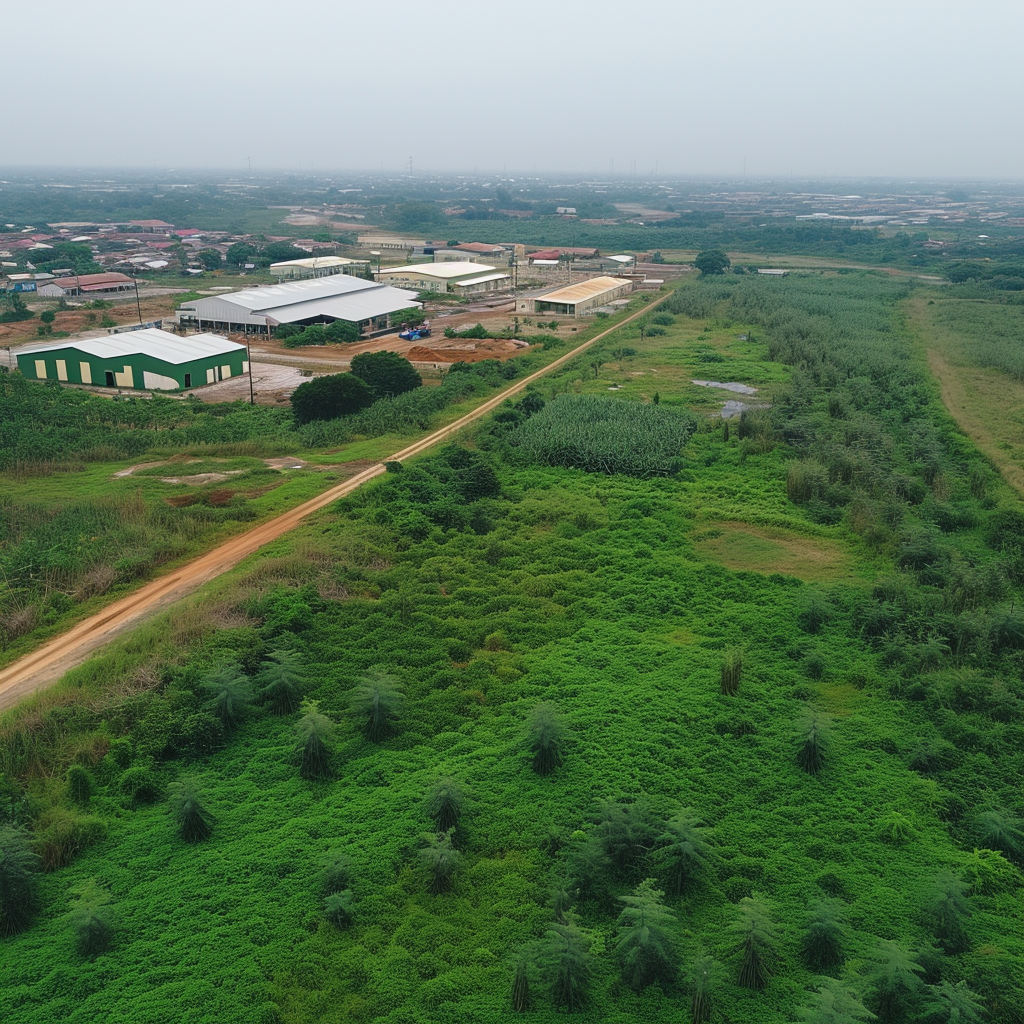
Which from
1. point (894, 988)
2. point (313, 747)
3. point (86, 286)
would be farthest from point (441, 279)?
point (894, 988)

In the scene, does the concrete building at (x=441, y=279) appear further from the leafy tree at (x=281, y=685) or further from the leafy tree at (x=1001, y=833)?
the leafy tree at (x=1001, y=833)

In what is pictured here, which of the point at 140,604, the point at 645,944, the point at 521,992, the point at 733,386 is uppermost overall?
the point at 645,944

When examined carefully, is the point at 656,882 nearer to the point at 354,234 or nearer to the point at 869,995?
the point at 869,995

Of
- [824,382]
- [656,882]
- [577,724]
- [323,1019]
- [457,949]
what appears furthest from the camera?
[824,382]

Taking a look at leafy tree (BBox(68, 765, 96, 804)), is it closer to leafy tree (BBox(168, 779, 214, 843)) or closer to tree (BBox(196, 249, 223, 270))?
leafy tree (BBox(168, 779, 214, 843))

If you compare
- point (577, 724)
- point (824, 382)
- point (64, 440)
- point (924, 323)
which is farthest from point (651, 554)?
point (924, 323)

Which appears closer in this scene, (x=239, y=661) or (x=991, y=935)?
(x=991, y=935)

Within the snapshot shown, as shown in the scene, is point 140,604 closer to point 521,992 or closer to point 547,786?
point 547,786
